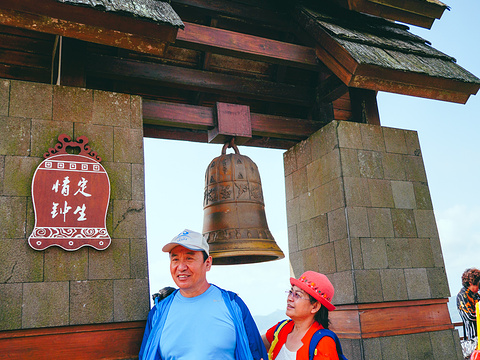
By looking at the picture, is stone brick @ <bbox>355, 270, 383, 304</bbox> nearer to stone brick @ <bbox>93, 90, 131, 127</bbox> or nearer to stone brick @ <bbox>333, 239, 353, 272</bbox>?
stone brick @ <bbox>333, 239, 353, 272</bbox>

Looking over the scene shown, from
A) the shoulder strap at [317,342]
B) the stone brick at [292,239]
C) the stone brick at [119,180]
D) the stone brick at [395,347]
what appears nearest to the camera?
the shoulder strap at [317,342]

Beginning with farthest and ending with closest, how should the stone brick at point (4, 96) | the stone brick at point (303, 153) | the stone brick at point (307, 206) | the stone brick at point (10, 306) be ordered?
the stone brick at point (303, 153)
the stone brick at point (307, 206)
the stone brick at point (4, 96)
the stone brick at point (10, 306)

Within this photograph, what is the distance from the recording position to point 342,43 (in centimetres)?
439

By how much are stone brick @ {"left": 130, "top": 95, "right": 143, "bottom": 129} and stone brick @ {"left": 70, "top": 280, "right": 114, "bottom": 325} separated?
148cm

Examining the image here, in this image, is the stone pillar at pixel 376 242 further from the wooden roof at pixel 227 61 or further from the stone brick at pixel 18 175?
the stone brick at pixel 18 175

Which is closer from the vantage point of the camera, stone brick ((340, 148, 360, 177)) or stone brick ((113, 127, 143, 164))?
stone brick ((113, 127, 143, 164))

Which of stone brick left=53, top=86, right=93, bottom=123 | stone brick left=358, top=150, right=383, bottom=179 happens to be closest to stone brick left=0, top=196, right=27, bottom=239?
stone brick left=53, top=86, right=93, bottom=123

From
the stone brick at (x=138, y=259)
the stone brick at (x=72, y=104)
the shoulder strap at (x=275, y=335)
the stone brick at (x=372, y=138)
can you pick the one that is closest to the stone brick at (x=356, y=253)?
the stone brick at (x=372, y=138)

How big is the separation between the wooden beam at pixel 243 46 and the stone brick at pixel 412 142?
1435 millimetres

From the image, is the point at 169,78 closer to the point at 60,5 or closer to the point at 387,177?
the point at 60,5

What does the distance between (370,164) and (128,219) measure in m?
2.83

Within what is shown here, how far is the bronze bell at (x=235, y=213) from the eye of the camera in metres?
3.96

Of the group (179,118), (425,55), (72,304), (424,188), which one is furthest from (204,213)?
(425,55)

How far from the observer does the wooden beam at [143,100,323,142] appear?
14.8 feet
